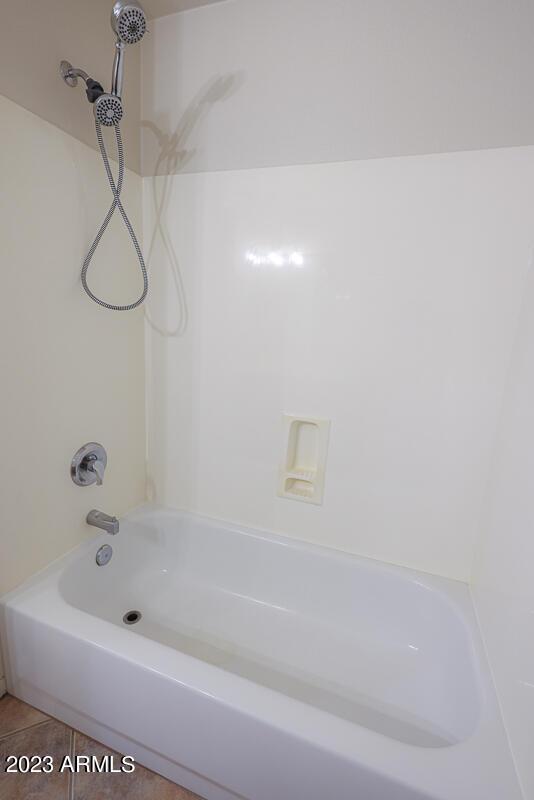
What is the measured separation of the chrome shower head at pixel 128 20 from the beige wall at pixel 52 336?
0.32m

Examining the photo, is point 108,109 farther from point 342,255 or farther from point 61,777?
point 61,777

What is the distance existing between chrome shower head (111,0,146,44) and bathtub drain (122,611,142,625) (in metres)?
1.95

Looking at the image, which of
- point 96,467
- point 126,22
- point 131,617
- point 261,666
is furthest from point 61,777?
point 126,22

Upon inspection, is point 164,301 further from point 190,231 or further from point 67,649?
point 67,649

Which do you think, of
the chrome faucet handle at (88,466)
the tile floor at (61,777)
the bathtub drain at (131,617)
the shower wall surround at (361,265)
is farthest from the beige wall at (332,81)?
the tile floor at (61,777)

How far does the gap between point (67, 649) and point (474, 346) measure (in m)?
1.53

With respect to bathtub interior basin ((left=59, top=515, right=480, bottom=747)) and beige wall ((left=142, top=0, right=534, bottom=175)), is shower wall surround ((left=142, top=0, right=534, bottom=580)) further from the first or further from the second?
bathtub interior basin ((left=59, top=515, right=480, bottom=747))

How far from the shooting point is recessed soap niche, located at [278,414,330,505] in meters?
1.40

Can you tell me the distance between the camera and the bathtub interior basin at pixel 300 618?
114cm

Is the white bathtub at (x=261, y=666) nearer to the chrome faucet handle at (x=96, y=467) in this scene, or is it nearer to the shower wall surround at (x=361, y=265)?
the shower wall surround at (x=361, y=265)

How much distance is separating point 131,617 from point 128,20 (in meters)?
1.97

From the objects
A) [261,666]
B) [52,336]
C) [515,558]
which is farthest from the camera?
[261,666]

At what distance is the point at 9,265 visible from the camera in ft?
3.28

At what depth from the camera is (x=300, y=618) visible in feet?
4.84
